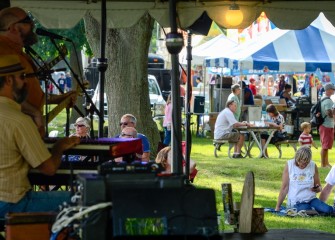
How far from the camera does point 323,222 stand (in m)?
11.8

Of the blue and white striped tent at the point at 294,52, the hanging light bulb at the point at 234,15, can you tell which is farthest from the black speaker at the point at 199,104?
the hanging light bulb at the point at 234,15

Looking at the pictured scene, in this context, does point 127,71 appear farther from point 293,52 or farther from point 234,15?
point 293,52

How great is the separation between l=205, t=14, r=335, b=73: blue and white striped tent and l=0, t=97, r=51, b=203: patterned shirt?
19013 mm

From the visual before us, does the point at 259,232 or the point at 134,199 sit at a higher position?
the point at 134,199

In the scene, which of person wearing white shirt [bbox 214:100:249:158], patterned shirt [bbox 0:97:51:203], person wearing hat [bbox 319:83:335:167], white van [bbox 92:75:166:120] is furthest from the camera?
white van [bbox 92:75:166:120]

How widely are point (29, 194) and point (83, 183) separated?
4.22 ft

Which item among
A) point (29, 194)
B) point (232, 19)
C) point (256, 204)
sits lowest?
point (256, 204)

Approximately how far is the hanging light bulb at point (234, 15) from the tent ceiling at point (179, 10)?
0.13ft

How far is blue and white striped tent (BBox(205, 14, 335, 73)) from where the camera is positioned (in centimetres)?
2483

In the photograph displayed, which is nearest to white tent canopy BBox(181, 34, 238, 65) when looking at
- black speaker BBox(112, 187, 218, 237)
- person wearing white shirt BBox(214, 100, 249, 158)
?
person wearing white shirt BBox(214, 100, 249, 158)

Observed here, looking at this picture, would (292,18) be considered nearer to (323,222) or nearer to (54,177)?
(54,177)

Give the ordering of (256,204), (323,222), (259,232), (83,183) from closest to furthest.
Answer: (83,183)
(259,232)
(323,222)
(256,204)

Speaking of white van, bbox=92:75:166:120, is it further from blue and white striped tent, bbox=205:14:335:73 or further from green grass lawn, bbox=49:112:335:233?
blue and white striped tent, bbox=205:14:335:73

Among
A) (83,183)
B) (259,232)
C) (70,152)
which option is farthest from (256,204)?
(83,183)
